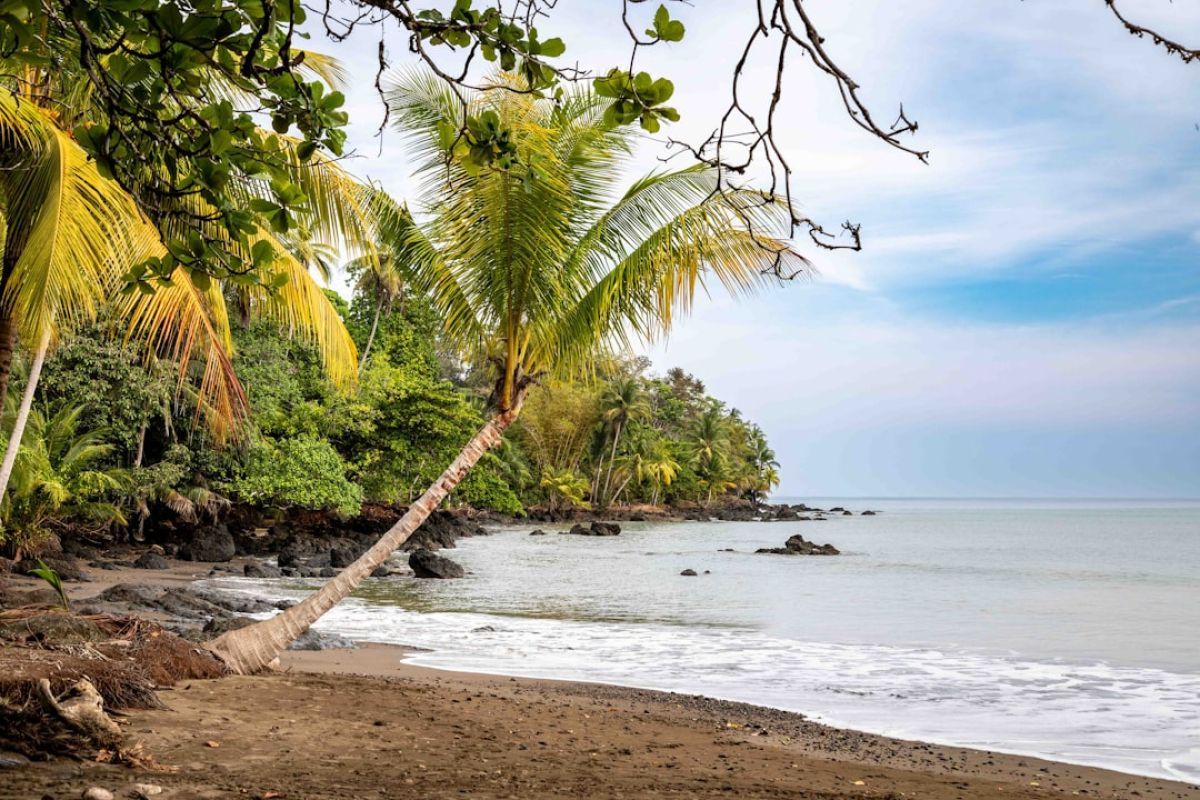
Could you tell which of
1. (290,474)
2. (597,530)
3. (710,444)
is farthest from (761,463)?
(290,474)

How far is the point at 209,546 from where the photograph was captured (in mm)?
24203

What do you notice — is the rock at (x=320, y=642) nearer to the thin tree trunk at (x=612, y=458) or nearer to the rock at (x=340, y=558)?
the rock at (x=340, y=558)

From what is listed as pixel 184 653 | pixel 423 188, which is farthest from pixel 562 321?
pixel 184 653

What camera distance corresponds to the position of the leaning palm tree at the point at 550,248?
30.2 ft

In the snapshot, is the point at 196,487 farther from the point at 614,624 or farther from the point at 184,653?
the point at 184,653

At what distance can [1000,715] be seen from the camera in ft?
30.5

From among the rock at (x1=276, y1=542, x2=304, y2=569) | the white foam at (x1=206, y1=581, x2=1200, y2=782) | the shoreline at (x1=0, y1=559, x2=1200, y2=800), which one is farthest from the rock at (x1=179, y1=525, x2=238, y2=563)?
the shoreline at (x1=0, y1=559, x2=1200, y2=800)

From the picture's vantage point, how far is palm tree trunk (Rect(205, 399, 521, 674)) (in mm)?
8016

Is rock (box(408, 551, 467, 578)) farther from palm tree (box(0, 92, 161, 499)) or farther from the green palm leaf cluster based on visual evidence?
palm tree (box(0, 92, 161, 499))

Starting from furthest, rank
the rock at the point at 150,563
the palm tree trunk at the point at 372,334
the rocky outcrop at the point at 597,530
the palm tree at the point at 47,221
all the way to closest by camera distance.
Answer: the rocky outcrop at the point at 597,530 < the palm tree trunk at the point at 372,334 < the rock at the point at 150,563 < the palm tree at the point at 47,221

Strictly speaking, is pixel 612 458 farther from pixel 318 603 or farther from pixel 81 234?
pixel 81 234

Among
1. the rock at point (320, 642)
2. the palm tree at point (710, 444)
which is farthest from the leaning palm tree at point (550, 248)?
the palm tree at point (710, 444)

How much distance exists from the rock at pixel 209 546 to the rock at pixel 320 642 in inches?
532

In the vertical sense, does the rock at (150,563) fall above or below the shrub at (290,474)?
below
